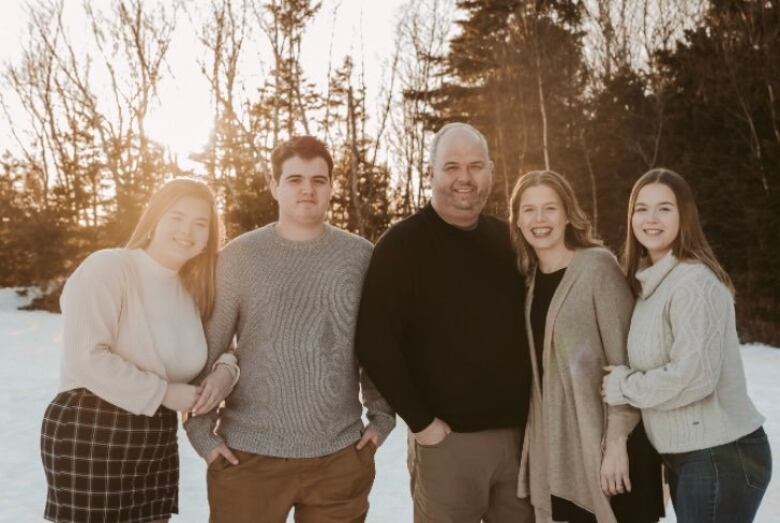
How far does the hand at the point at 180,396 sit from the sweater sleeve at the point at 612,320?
1657mm

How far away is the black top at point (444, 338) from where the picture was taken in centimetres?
283

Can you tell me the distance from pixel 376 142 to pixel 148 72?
787 cm

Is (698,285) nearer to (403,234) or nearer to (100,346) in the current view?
(403,234)

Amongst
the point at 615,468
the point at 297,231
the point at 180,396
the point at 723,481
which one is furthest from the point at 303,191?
the point at 723,481

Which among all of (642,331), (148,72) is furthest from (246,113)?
(642,331)

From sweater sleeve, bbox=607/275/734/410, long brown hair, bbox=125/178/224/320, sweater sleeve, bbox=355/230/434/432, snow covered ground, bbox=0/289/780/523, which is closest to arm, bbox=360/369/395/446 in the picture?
sweater sleeve, bbox=355/230/434/432

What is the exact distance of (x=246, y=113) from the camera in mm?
15844

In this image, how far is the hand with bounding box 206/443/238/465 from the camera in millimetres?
2664

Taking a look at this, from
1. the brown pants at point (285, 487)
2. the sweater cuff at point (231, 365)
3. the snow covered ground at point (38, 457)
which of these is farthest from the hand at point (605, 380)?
the snow covered ground at point (38, 457)

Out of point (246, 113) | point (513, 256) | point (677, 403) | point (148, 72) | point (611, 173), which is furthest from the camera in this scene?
point (148, 72)

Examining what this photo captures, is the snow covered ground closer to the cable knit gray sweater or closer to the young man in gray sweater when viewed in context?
the young man in gray sweater

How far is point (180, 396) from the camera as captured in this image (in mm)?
2521

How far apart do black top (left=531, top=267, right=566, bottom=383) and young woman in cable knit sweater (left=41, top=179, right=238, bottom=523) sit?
133 centimetres

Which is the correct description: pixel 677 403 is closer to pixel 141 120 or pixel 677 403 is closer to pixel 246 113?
pixel 246 113
